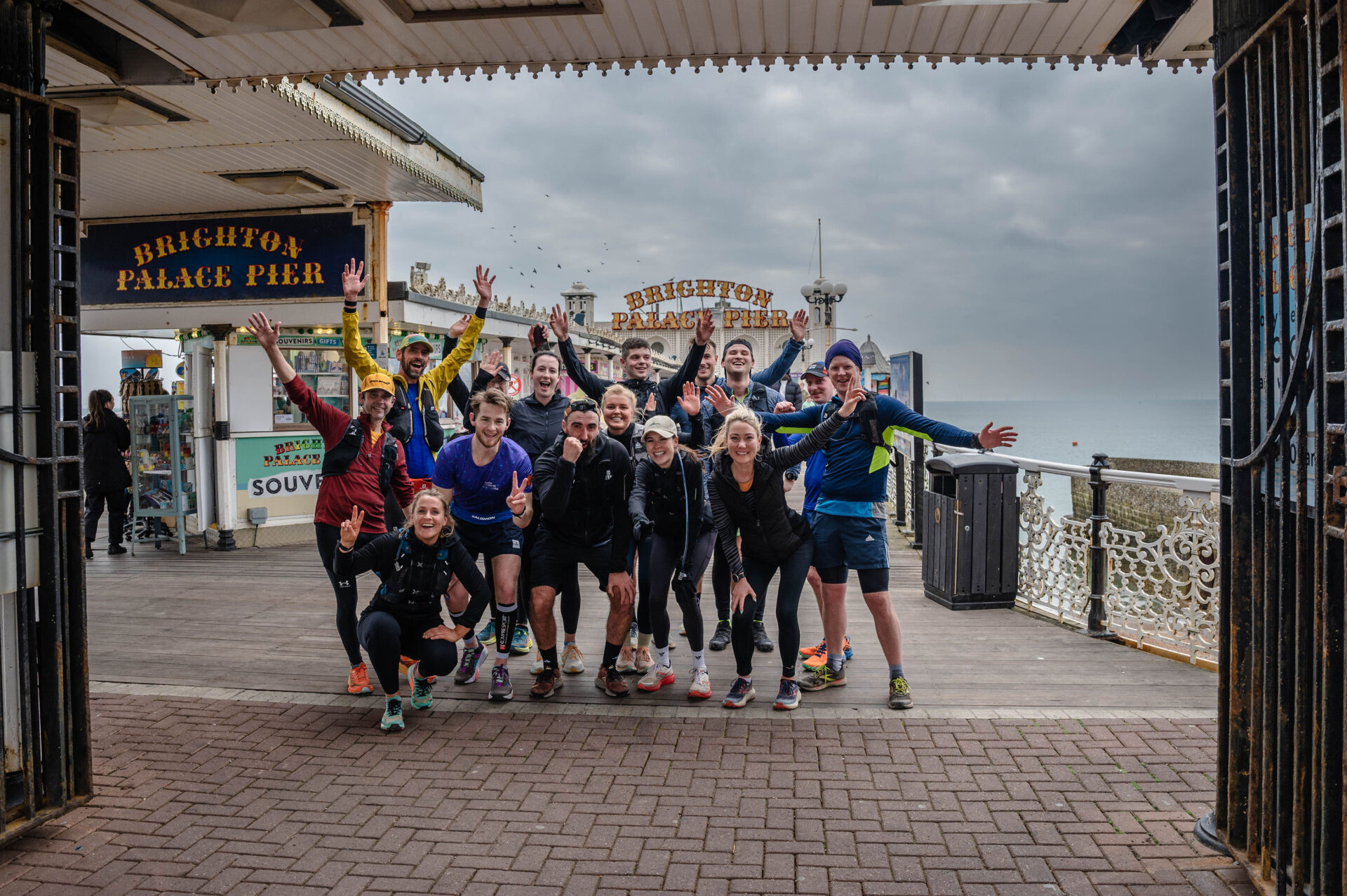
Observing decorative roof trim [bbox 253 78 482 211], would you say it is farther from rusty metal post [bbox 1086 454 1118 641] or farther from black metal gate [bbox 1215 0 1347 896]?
rusty metal post [bbox 1086 454 1118 641]

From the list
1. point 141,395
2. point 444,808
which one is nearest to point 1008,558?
point 444,808

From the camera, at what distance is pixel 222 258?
34.4 ft

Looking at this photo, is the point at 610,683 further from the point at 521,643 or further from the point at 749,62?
the point at 749,62

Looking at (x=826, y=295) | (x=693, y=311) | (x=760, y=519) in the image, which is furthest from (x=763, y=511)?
(x=693, y=311)

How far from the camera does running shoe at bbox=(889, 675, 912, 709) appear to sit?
4797 mm

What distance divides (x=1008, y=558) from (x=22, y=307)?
6763 millimetres

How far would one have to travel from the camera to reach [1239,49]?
3158 mm

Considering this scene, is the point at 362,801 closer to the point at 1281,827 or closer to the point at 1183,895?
the point at 1183,895

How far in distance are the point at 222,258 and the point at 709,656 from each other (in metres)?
8.37

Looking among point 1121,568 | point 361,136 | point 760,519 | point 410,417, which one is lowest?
point 1121,568

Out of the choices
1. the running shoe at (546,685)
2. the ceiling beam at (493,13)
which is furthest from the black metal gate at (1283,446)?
the running shoe at (546,685)

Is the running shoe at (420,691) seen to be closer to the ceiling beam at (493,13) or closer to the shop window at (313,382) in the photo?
the ceiling beam at (493,13)

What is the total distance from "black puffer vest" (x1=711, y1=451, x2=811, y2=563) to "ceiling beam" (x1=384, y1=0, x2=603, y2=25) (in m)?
2.44

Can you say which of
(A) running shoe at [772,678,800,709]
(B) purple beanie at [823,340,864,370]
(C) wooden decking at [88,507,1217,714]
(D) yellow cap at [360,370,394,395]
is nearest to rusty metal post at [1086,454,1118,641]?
(C) wooden decking at [88,507,1217,714]
